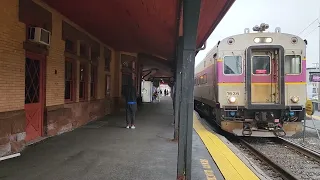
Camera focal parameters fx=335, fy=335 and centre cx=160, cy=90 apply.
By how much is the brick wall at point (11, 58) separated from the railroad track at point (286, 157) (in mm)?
5928

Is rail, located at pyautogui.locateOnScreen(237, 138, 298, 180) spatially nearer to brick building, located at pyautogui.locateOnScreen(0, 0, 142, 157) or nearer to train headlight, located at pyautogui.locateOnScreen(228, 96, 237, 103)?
train headlight, located at pyautogui.locateOnScreen(228, 96, 237, 103)

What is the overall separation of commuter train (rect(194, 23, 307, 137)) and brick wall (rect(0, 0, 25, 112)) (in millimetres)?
6289

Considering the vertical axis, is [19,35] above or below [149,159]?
above

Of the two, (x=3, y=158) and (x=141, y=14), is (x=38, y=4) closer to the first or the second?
(x=141, y=14)

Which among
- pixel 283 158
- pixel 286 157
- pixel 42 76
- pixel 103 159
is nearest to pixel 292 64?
pixel 286 157

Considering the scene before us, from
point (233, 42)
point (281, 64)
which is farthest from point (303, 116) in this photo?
point (233, 42)

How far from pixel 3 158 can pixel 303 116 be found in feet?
29.0

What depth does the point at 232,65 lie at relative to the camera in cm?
1116

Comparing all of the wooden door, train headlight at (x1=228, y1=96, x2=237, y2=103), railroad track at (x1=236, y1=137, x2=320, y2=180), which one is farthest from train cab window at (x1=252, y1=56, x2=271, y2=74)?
the wooden door

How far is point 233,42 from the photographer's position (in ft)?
36.4

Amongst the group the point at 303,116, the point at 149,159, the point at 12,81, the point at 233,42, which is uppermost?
the point at 233,42

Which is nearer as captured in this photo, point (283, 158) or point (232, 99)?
point (283, 158)

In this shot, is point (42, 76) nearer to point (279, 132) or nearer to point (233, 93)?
point (233, 93)

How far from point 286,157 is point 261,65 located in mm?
3217
